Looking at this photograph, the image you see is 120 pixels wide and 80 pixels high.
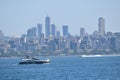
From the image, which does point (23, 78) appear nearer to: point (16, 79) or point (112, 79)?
point (16, 79)

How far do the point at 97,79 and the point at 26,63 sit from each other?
77346mm

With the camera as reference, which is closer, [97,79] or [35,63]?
[97,79]

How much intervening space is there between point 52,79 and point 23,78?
6136 millimetres

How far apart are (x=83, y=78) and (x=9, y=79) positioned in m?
11.0

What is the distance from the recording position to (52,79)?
93.2 m

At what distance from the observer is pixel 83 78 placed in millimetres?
93500

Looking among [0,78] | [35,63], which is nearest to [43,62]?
[35,63]

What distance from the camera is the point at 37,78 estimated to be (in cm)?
9606

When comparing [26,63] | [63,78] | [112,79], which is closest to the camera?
[112,79]

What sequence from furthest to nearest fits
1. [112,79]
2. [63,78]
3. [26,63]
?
[26,63], [63,78], [112,79]

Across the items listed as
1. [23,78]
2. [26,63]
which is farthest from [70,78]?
[26,63]

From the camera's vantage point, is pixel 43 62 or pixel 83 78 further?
pixel 43 62

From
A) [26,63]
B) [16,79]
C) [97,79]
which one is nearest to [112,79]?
[97,79]

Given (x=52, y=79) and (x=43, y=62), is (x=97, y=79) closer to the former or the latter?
(x=52, y=79)
